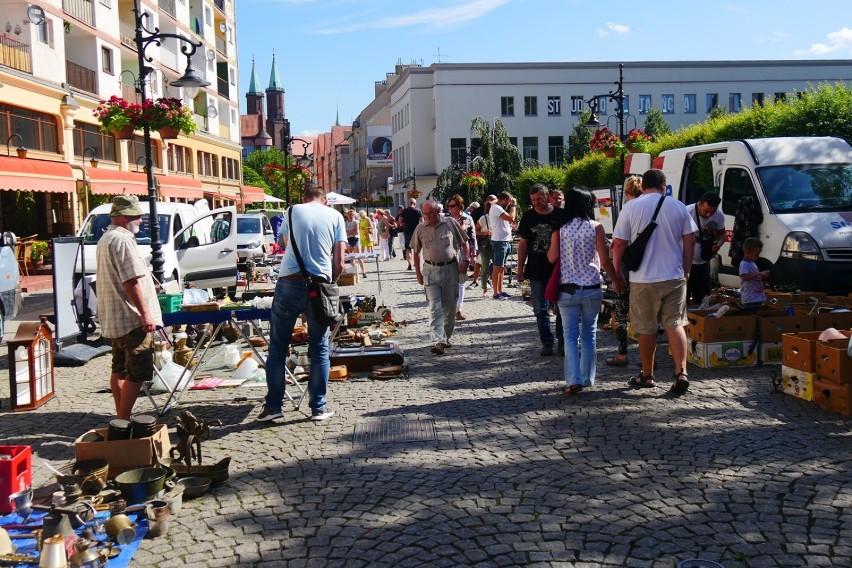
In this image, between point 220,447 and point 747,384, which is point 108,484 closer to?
point 220,447

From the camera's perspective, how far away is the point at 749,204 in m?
11.9

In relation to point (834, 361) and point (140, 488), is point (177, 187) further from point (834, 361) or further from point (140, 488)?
point (140, 488)

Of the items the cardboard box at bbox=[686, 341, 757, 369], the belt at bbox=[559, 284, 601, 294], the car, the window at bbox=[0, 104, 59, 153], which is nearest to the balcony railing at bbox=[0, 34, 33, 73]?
the window at bbox=[0, 104, 59, 153]

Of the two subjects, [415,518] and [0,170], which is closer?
[415,518]

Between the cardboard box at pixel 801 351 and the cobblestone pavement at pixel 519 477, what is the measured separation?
32 centimetres

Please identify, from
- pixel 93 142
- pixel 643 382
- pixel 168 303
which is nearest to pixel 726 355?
pixel 643 382

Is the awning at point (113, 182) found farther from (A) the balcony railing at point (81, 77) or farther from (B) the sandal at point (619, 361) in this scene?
(B) the sandal at point (619, 361)

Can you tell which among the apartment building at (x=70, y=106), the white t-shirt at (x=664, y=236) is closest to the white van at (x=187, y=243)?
the apartment building at (x=70, y=106)

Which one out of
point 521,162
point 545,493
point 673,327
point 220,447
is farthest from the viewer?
point 521,162

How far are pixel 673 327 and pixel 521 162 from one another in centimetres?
4506

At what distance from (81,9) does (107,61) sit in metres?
3.12

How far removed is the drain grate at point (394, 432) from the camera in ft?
21.1

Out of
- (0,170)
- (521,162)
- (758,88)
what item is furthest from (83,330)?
(758,88)

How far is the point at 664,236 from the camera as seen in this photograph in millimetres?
7602
